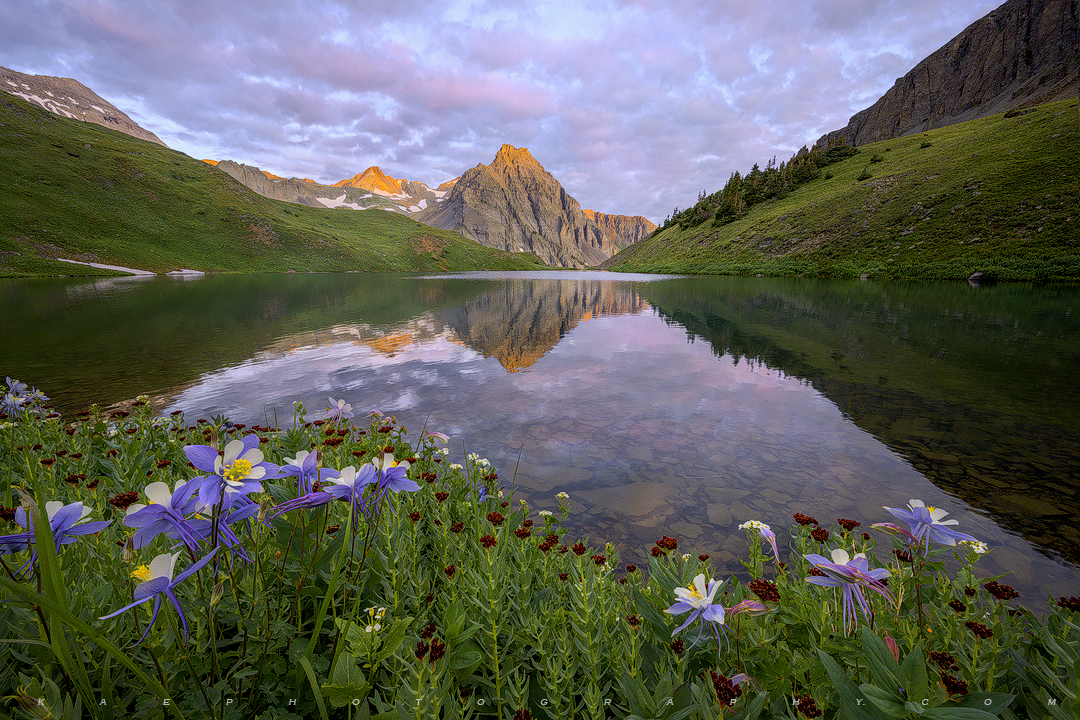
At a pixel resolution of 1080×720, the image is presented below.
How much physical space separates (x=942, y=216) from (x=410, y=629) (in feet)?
242

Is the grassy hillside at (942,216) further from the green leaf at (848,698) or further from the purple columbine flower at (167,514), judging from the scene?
the purple columbine flower at (167,514)

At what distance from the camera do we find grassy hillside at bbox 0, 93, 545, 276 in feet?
254

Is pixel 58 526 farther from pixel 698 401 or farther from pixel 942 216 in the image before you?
pixel 942 216

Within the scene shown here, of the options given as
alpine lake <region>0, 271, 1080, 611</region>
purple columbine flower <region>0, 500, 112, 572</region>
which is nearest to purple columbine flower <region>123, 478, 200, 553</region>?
purple columbine flower <region>0, 500, 112, 572</region>

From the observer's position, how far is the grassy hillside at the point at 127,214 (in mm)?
77438

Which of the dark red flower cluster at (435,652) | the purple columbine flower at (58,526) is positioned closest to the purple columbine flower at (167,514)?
the purple columbine flower at (58,526)

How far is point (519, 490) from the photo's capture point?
614 cm

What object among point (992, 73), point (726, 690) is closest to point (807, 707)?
point (726, 690)

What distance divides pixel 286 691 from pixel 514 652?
4.16 feet

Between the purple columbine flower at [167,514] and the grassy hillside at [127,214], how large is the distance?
95.3m

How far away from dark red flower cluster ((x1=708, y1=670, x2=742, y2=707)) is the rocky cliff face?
559 feet

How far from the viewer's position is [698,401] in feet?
32.0

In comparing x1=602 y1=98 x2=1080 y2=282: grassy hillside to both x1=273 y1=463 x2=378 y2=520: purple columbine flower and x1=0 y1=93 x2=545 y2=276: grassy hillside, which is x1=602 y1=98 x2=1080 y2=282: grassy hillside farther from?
x1=0 y1=93 x2=545 y2=276: grassy hillside

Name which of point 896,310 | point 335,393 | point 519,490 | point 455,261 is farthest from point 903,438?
point 455,261
